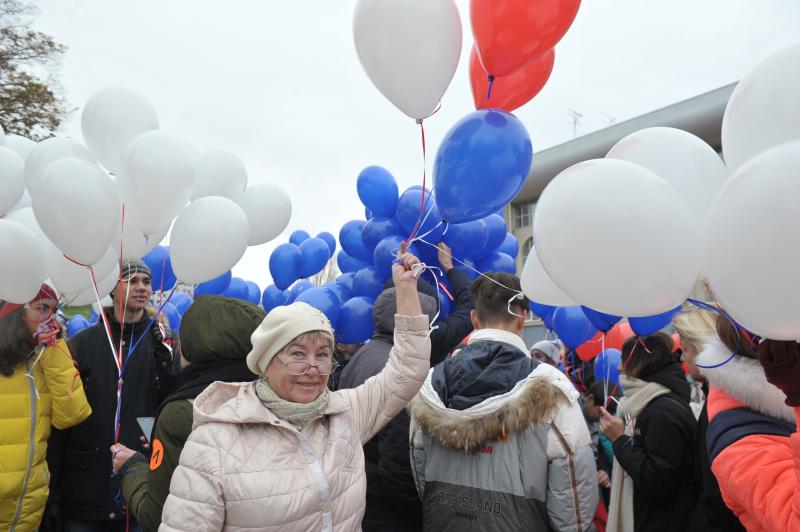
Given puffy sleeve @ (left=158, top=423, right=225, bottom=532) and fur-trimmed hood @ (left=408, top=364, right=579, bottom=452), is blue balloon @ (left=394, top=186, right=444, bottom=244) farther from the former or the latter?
puffy sleeve @ (left=158, top=423, right=225, bottom=532)

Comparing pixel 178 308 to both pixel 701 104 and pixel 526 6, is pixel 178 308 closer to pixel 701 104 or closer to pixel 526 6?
pixel 526 6

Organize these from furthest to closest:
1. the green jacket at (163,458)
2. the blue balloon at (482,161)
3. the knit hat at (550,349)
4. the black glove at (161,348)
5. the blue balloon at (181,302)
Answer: the blue balloon at (181,302), the knit hat at (550,349), the black glove at (161,348), the blue balloon at (482,161), the green jacket at (163,458)

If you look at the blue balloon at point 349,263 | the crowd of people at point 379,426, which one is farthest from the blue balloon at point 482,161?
the blue balloon at point 349,263

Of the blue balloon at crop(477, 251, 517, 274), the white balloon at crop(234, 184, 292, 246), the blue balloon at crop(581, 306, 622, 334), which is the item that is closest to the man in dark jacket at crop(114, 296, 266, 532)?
the blue balloon at crop(581, 306, 622, 334)

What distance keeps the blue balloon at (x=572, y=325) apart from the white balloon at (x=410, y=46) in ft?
9.04

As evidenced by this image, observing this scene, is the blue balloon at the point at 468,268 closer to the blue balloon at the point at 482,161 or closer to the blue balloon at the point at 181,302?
the blue balloon at the point at 482,161

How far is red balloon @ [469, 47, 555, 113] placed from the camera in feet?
7.33

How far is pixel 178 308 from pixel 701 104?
1495cm

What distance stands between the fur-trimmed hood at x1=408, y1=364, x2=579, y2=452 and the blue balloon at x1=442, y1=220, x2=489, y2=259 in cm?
170

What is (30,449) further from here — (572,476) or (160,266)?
(572,476)

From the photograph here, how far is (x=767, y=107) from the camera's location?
113 cm

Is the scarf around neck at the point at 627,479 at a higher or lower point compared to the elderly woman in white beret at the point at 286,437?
lower

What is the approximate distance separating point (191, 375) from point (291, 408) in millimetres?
Answer: 417

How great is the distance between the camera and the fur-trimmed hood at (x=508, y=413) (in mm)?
1856
